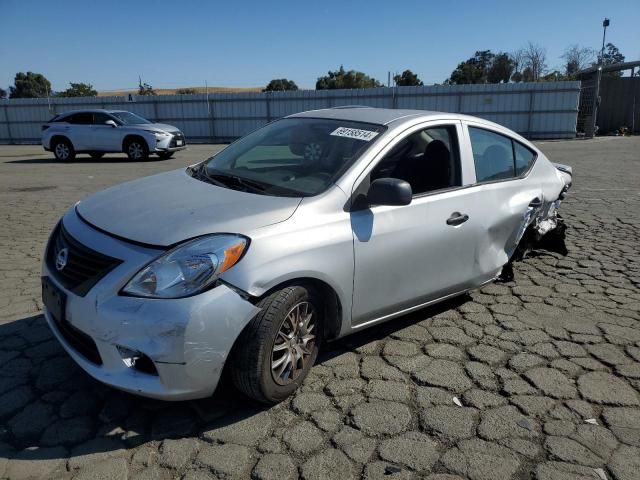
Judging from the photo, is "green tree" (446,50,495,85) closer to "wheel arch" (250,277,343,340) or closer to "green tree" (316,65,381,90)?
"green tree" (316,65,381,90)

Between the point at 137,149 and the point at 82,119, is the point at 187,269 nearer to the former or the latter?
the point at 137,149

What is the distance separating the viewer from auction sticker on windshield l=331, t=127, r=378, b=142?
3.48 meters

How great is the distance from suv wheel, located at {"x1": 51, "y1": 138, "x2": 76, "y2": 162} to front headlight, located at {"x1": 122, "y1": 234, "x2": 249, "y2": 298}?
16.0m

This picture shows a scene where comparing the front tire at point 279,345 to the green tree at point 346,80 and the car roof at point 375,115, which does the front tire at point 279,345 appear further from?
the green tree at point 346,80

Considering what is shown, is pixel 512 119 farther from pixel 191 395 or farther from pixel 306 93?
pixel 191 395

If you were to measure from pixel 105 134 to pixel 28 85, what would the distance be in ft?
194

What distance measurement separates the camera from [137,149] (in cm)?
1595

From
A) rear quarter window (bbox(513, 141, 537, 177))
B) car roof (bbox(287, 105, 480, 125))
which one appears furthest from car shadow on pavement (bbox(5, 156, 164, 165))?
rear quarter window (bbox(513, 141, 537, 177))

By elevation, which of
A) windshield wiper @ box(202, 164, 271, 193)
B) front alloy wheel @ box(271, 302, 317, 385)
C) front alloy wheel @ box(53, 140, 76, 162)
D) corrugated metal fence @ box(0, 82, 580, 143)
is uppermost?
corrugated metal fence @ box(0, 82, 580, 143)

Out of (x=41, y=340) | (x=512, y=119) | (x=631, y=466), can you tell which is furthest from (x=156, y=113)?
(x=631, y=466)

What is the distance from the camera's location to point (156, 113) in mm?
25984

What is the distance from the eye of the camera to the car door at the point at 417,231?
3.17m

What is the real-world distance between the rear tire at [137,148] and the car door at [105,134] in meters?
0.30

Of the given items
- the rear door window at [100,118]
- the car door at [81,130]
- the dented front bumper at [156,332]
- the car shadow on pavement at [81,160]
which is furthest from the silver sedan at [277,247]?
the car door at [81,130]
